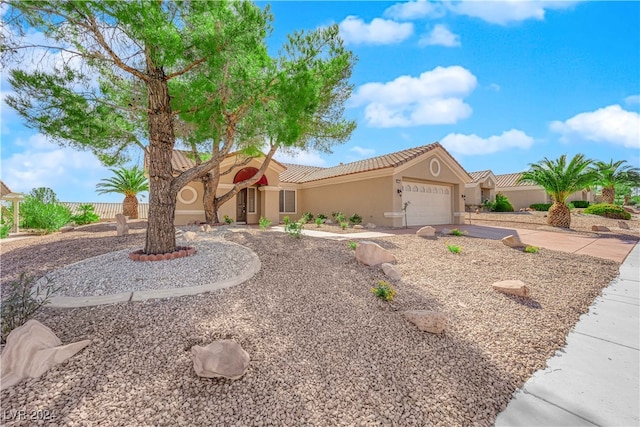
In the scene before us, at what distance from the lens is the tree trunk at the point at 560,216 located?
1445 cm

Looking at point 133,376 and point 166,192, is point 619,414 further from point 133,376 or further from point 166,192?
point 166,192

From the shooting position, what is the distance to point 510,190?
32.3 metres

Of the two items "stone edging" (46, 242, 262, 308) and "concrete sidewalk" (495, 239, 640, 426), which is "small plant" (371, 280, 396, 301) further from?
"stone edging" (46, 242, 262, 308)

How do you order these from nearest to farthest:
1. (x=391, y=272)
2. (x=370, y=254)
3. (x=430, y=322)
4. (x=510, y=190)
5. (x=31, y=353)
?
(x=31, y=353), (x=430, y=322), (x=391, y=272), (x=370, y=254), (x=510, y=190)

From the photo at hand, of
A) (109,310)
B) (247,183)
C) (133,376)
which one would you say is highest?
(247,183)

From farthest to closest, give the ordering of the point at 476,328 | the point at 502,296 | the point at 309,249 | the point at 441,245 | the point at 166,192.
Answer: the point at 441,245 < the point at 309,249 < the point at 166,192 < the point at 502,296 < the point at 476,328

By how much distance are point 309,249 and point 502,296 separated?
390 centimetres

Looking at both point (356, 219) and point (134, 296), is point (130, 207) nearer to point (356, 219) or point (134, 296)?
point (356, 219)

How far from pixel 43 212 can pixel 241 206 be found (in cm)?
866

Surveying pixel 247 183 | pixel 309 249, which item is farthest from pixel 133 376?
pixel 247 183

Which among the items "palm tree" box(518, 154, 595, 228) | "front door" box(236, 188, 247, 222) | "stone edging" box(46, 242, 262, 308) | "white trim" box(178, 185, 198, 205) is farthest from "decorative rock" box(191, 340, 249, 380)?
"palm tree" box(518, 154, 595, 228)

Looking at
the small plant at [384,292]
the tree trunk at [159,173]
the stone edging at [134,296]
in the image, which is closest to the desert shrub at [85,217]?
the tree trunk at [159,173]

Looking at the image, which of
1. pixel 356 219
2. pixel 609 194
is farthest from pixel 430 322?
pixel 609 194

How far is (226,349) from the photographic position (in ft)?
8.50
